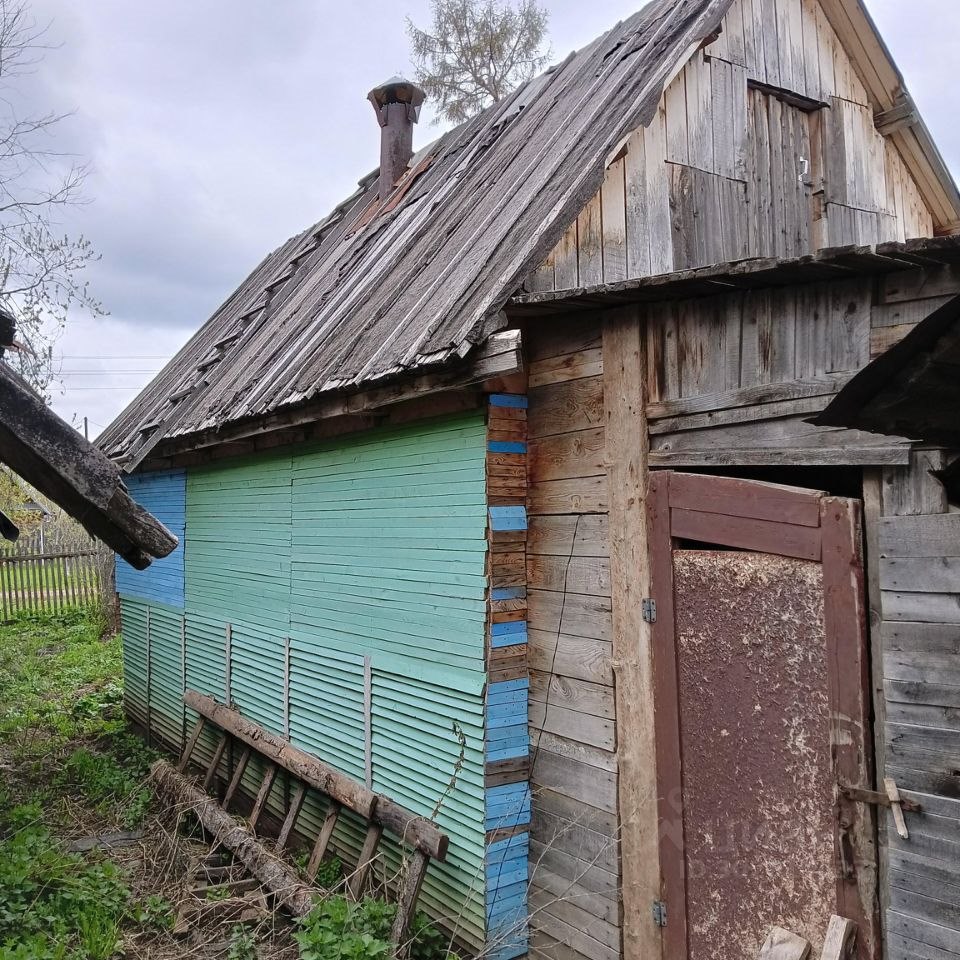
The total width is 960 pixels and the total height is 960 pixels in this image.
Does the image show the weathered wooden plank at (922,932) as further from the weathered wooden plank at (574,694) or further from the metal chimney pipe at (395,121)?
the metal chimney pipe at (395,121)

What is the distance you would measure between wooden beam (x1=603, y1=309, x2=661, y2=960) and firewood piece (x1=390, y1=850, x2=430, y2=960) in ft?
4.08

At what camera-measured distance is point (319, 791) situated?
6.29m

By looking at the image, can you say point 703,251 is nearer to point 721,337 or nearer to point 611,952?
point 721,337

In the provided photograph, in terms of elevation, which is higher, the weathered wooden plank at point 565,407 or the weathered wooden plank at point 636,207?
the weathered wooden plank at point 636,207

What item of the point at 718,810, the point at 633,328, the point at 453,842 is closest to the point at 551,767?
the point at 453,842

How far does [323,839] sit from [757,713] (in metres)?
3.65

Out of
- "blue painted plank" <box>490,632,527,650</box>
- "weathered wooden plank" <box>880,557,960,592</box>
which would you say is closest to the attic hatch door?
"weathered wooden plank" <box>880,557,960,592</box>

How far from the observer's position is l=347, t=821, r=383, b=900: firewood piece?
5.22 meters

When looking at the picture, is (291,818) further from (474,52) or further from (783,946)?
(474,52)

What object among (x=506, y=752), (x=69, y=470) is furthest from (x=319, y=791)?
(x=69, y=470)

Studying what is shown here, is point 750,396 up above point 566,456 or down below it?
above

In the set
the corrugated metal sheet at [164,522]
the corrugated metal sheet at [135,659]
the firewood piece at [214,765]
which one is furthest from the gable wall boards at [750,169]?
the corrugated metal sheet at [135,659]

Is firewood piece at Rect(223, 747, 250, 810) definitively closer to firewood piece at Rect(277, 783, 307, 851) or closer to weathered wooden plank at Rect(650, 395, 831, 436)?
firewood piece at Rect(277, 783, 307, 851)

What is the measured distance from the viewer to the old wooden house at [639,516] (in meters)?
3.09
